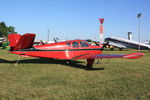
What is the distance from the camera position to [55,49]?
1149 cm

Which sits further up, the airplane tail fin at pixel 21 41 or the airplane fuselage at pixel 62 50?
the airplane tail fin at pixel 21 41

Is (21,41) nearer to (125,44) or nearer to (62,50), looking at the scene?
(62,50)

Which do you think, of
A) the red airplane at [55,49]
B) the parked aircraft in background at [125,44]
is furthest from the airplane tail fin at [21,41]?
the parked aircraft in background at [125,44]

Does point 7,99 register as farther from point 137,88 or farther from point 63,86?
point 137,88

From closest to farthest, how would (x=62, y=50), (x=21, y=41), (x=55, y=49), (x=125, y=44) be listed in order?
(x=21, y=41)
(x=55, y=49)
(x=62, y=50)
(x=125, y=44)

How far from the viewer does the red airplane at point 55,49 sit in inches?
400

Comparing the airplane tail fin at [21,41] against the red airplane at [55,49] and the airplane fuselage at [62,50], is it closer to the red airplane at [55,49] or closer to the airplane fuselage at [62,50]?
the red airplane at [55,49]

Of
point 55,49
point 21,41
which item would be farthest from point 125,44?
point 21,41

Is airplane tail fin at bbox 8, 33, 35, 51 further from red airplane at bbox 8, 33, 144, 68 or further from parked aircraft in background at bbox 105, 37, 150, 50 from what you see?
parked aircraft in background at bbox 105, 37, 150, 50

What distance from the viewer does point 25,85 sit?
6008 mm

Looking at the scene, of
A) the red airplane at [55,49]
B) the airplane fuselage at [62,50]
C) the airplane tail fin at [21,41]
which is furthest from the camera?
the airplane fuselage at [62,50]

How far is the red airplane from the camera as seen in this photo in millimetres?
10164

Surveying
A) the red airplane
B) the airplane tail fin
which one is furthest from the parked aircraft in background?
the airplane tail fin

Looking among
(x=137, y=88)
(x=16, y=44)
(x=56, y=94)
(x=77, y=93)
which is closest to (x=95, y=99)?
(x=77, y=93)
